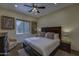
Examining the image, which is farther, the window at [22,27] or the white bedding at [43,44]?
the window at [22,27]

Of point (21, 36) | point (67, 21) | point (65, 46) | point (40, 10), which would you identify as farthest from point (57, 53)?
point (40, 10)

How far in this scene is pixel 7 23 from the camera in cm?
171

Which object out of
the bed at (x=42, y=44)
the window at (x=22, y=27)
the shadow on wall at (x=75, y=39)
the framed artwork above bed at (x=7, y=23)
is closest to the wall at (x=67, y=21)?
the shadow on wall at (x=75, y=39)

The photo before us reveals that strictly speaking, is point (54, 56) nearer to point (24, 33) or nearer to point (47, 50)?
point (47, 50)

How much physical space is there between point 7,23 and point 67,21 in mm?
995

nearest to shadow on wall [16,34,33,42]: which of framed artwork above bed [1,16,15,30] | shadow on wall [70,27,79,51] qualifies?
framed artwork above bed [1,16,15,30]

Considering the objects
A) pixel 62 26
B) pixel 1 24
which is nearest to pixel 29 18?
pixel 1 24

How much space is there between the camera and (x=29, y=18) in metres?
1.81

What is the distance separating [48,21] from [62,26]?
25cm

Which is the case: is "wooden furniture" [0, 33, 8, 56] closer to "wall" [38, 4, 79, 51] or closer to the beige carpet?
the beige carpet

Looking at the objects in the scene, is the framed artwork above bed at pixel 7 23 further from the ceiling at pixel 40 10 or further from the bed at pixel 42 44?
the bed at pixel 42 44

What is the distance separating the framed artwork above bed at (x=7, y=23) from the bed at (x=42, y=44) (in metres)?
0.34

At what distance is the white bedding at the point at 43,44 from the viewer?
5.50 ft

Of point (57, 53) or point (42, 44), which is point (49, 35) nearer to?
point (42, 44)
